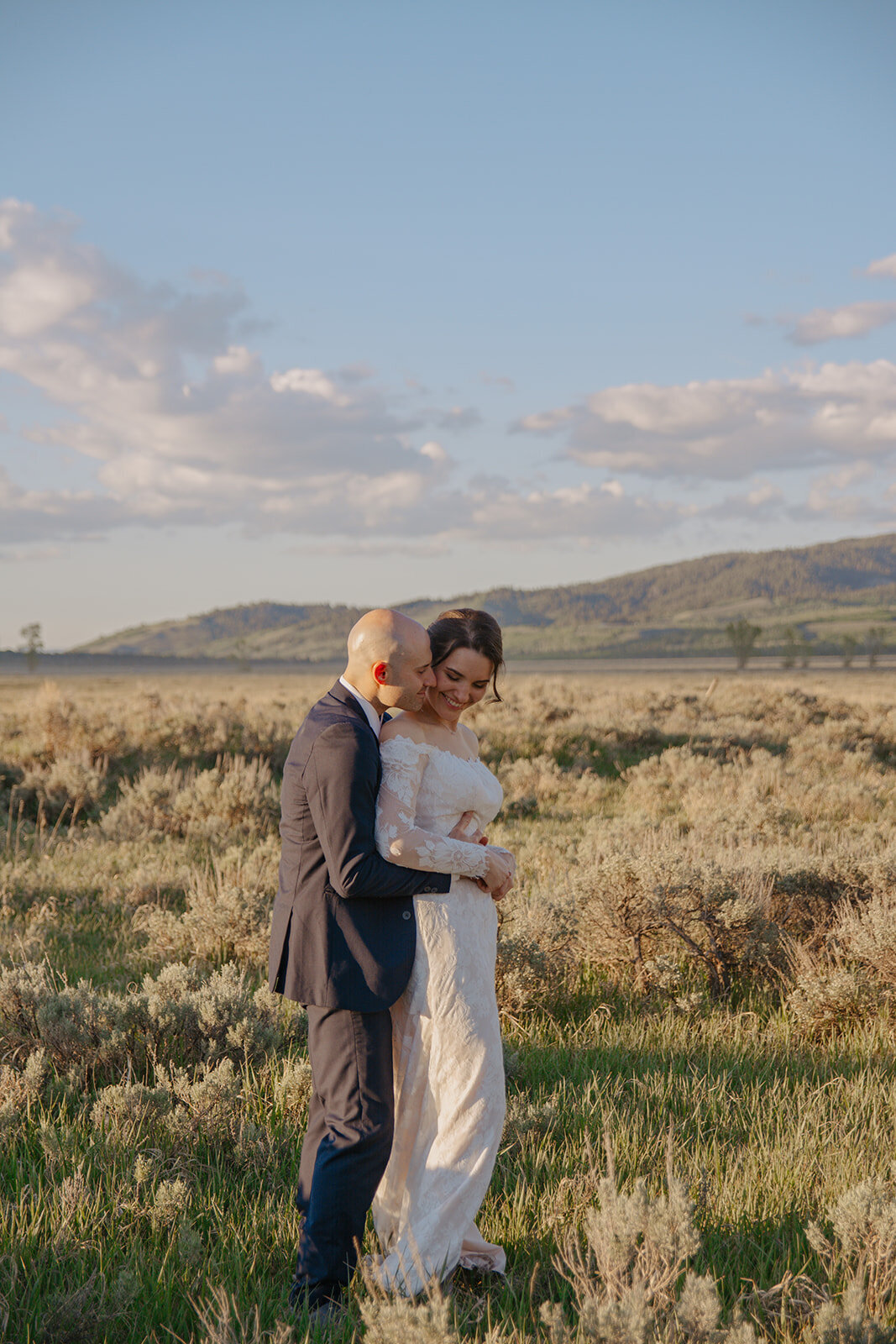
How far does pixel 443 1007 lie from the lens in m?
2.66

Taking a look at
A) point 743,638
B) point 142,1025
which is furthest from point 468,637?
point 743,638

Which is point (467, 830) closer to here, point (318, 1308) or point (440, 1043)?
point (440, 1043)

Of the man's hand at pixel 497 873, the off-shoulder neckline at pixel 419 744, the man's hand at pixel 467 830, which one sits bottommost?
the man's hand at pixel 497 873

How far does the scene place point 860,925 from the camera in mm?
5156

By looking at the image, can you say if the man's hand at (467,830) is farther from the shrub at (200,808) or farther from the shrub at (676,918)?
the shrub at (200,808)

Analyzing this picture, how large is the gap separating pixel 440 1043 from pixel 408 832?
0.66 metres

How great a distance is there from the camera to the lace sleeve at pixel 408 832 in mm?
2584

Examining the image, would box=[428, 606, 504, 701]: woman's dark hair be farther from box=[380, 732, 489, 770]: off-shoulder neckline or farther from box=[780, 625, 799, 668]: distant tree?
box=[780, 625, 799, 668]: distant tree

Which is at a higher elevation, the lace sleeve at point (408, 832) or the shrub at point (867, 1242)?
the lace sleeve at point (408, 832)

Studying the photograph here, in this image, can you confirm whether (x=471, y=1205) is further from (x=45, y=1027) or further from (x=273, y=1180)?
(x=45, y=1027)

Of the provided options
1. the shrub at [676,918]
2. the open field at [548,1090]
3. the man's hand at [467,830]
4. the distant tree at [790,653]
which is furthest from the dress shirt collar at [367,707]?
the distant tree at [790,653]

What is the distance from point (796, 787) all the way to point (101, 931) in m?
8.27

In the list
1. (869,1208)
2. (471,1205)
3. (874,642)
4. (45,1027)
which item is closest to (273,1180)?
(471,1205)

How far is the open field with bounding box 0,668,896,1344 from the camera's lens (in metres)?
2.57
